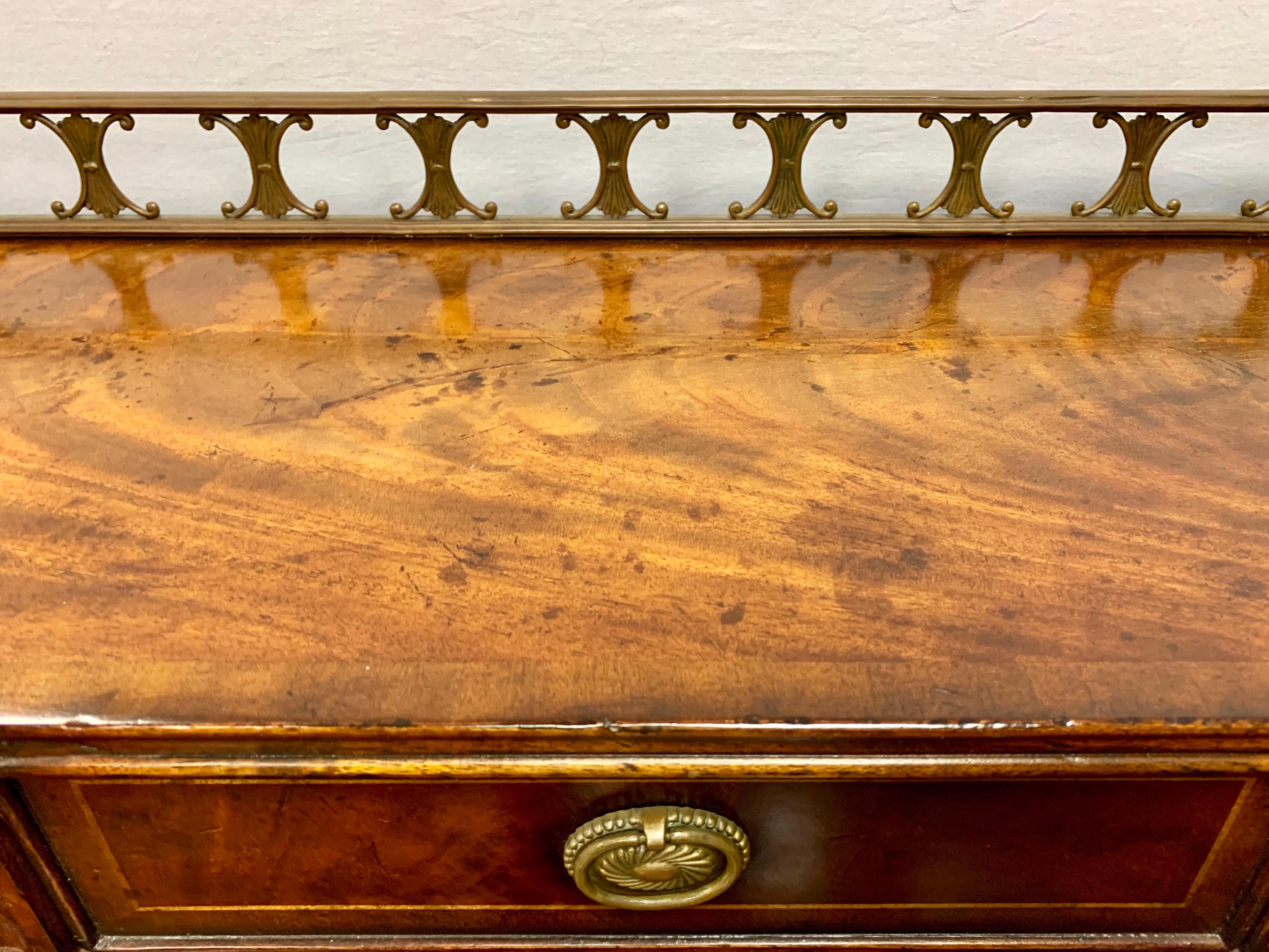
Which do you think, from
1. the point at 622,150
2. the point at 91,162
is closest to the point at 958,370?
the point at 622,150

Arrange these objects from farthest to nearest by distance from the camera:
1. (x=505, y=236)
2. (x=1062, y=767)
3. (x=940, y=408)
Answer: (x=505, y=236) < (x=940, y=408) < (x=1062, y=767)

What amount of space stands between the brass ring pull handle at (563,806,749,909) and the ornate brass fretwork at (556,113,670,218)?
46 cm

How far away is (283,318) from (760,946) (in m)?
0.50

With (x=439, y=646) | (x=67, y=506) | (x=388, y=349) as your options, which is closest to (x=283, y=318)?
(x=388, y=349)

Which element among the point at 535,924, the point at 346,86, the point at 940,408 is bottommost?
the point at 535,924

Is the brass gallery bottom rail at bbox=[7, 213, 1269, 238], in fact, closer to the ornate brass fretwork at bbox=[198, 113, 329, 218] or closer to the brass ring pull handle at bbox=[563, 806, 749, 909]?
the ornate brass fretwork at bbox=[198, 113, 329, 218]

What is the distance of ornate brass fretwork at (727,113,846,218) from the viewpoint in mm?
746

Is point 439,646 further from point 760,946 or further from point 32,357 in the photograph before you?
point 32,357

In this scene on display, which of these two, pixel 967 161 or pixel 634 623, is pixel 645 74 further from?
pixel 634 623

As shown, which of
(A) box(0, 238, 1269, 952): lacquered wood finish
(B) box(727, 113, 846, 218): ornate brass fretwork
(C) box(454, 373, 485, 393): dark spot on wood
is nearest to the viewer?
(A) box(0, 238, 1269, 952): lacquered wood finish

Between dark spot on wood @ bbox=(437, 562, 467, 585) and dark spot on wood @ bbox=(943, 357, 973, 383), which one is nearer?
dark spot on wood @ bbox=(437, 562, 467, 585)

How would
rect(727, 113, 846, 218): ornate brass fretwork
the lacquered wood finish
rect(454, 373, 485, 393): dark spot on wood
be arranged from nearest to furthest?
the lacquered wood finish < rect(454, 373, 485, 393): dark spot on wood < rect(727, 113, 846, 218): ornate brass fretwork

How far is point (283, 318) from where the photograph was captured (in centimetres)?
71

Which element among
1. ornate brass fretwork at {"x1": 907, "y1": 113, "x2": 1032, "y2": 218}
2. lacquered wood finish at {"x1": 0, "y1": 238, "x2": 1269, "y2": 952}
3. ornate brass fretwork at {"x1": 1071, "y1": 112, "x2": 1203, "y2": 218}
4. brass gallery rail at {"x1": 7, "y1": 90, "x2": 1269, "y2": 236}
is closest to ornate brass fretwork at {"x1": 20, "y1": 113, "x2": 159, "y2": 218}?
brass gallery rail at {"x1": 7, "y1": 90, "x2": 1269, "y2": 236}
